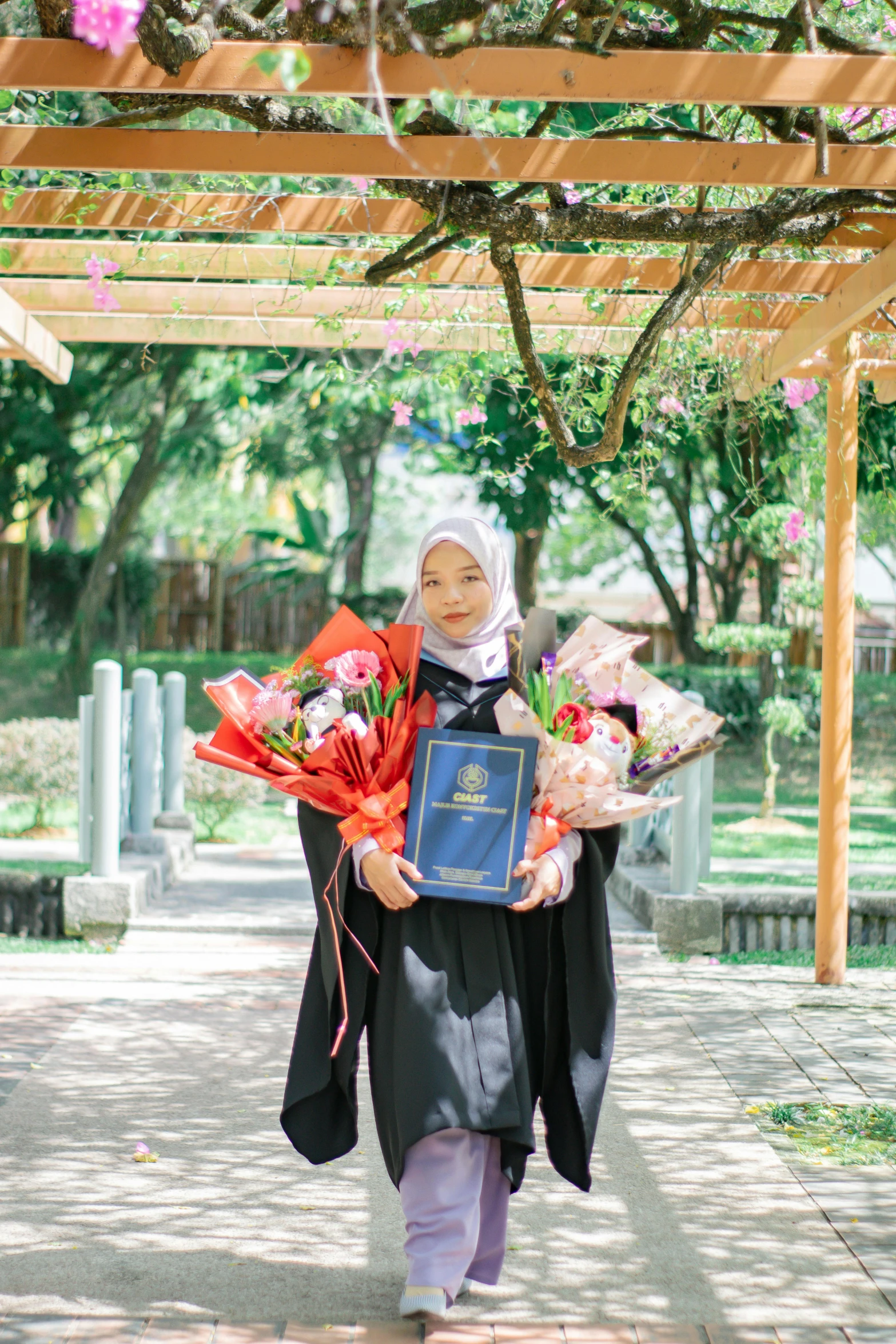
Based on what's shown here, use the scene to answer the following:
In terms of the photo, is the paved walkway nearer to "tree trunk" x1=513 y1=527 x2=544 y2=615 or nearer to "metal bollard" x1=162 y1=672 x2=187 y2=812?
"metal bollard" x1=162 y1=672 x2=187 y2=812

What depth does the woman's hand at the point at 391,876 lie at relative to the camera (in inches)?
119

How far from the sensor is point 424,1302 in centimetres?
296

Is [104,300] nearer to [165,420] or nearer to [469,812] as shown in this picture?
[469,812]

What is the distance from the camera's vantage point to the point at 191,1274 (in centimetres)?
325

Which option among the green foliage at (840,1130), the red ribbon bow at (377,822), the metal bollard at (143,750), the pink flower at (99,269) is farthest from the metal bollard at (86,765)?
the red ribbon bow at (377,822)

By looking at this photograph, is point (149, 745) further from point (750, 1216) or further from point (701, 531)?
point (701, 531)

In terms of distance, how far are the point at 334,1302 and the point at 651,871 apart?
18.1ft

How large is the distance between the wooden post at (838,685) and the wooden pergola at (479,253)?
1cm

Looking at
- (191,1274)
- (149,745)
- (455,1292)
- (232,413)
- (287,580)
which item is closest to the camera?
(455,1292)

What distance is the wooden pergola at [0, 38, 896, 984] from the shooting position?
10.9ft

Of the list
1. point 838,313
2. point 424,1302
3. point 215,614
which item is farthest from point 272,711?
point 215,614

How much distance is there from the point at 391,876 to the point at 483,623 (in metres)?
0.65

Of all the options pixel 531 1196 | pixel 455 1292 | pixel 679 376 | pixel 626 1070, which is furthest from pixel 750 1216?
pixel 679 376

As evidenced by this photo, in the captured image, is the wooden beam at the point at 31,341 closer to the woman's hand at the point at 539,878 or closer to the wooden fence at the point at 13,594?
the woman's hand at the point at 539,878
